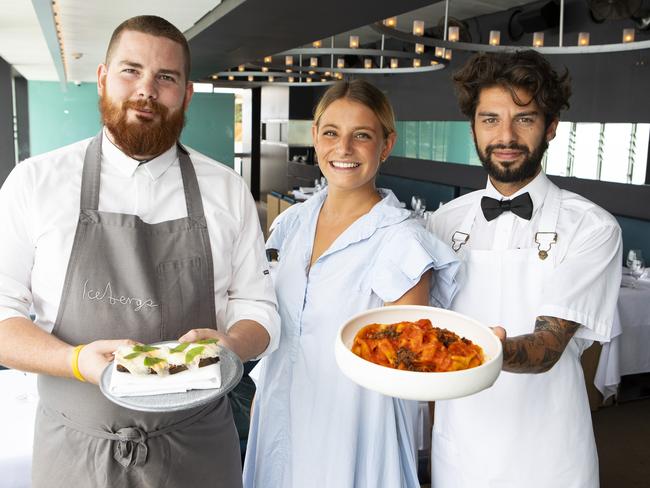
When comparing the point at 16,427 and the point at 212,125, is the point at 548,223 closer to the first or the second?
the point at 16,427

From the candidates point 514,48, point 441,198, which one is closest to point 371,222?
point 514,48

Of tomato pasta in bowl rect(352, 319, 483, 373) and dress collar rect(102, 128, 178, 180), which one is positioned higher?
dress collar rect(102, 128, 178, 180)

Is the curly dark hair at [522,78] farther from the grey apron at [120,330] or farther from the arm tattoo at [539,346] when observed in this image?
the grey apron at [120,330]

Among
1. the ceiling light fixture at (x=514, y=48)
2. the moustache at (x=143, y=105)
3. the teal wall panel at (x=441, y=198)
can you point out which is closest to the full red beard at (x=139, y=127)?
the moustache at (x=143, y=105)

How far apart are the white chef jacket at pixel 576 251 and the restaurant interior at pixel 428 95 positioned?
58cm

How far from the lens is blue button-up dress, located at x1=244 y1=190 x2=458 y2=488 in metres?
1.66

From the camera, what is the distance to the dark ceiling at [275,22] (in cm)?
370

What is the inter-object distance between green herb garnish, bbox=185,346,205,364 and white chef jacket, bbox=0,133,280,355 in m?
0.33

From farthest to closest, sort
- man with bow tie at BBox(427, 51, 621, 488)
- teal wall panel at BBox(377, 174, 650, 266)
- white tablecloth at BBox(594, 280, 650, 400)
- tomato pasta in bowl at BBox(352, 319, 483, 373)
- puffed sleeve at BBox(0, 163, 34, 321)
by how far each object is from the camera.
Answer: teal wall panel at BBox(377, 174, 650, 266) → white tablecloth at BBox(594, 280, 650, 400) → man with bow tie at BBox(427, 51, 621, 488) → puffed sleeve at BBox(0, 163, 34, 321) → tomato pasta in bowl at BBox(352, 319, 483, 373)

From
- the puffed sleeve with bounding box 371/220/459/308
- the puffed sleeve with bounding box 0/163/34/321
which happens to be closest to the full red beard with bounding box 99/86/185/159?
the puffed sleeve with bounding box 0/163/34/321

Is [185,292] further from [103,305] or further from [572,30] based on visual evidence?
[572,30]

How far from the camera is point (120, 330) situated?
141 cm

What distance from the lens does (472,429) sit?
1691 millimetres

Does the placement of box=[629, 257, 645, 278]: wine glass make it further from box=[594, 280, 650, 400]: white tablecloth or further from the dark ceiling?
the dark ceiling
